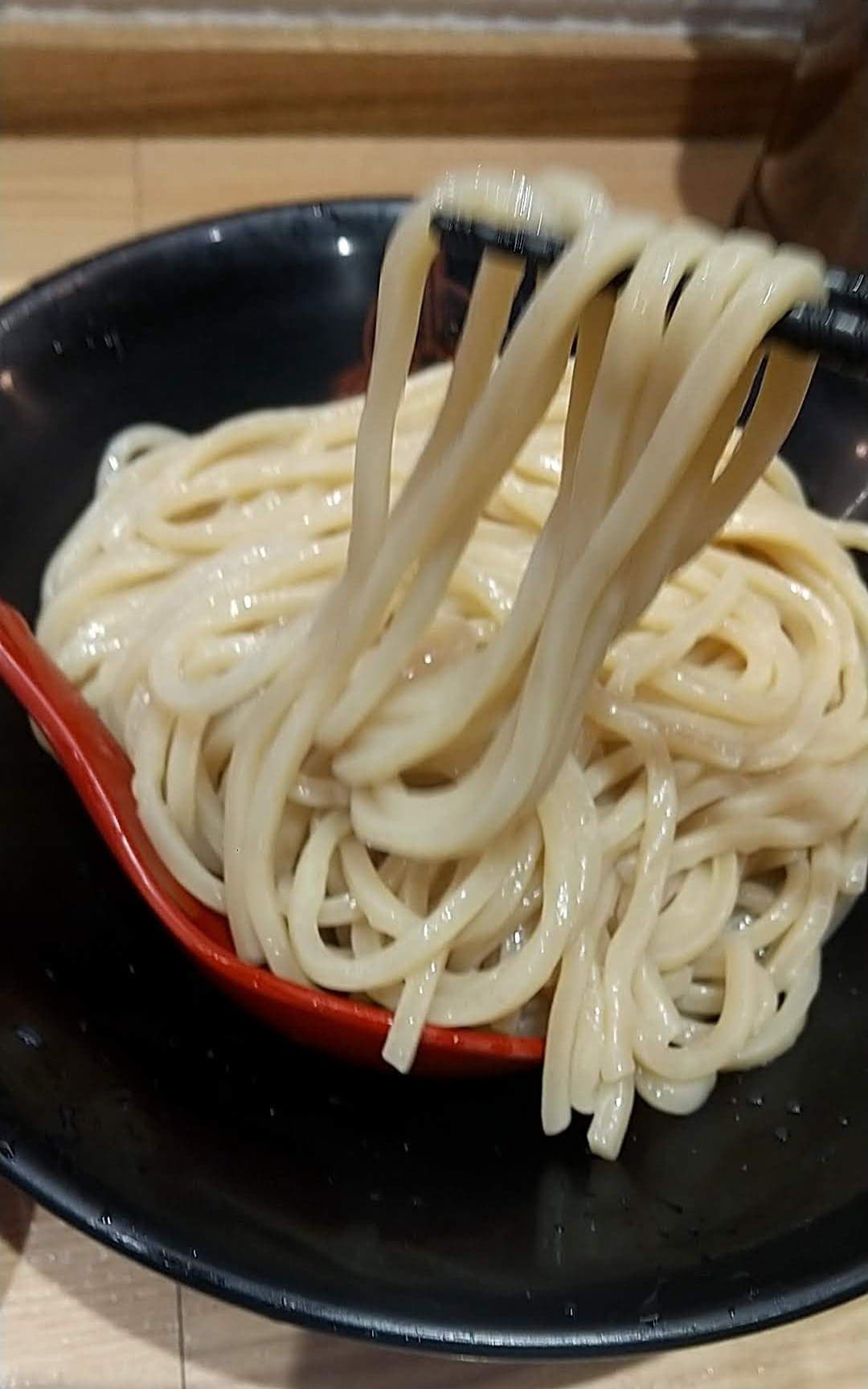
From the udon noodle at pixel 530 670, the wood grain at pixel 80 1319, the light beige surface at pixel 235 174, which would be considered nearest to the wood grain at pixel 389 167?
the light beige surface at pixel 235 174

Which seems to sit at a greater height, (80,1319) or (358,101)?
(358,101)

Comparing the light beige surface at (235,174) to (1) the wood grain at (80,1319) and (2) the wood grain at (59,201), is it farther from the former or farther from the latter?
(1) the wood grain at (80,1319)

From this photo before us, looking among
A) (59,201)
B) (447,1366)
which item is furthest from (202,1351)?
(59,201)

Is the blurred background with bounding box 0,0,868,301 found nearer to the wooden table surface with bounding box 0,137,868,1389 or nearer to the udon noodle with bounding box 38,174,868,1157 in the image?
the udon noodle with bounding box 38,174,868,1157

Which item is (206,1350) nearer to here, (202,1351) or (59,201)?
(202,1351)

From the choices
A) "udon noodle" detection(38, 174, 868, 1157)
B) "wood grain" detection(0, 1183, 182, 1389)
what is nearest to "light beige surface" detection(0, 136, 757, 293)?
"udon noodle" detection(38, 174, 868, 1157)
